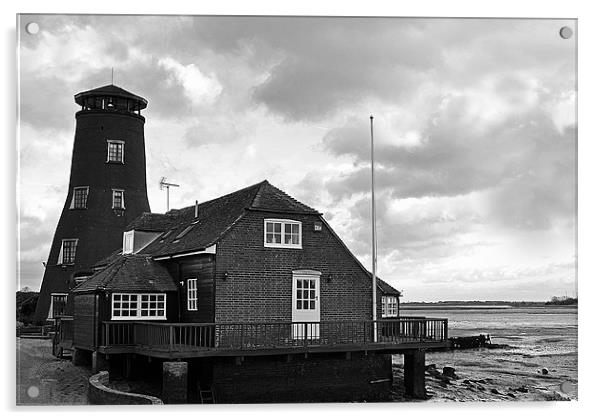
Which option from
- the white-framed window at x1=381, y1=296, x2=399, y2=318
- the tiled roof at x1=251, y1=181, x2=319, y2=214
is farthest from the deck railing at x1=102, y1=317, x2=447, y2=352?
the white-framed window at x1=381, y1=296, x2=399, y2=318

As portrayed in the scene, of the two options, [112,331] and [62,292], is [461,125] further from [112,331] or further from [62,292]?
[62,292]

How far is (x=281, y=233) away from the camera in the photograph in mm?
16688

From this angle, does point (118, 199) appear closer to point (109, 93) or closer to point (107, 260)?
point (107, 260)

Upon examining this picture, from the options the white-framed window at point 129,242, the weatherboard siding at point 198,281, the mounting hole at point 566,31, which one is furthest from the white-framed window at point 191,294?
the mounting hole at point 566,31

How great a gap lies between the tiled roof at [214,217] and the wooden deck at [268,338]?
172 centimetres

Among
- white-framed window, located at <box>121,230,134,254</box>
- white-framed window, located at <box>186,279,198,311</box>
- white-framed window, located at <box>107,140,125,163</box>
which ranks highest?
white-framed window, located at <box>107,140,125,163</box>

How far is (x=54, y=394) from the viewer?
13.1 m

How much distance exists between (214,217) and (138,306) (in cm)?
241

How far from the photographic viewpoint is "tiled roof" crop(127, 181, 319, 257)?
54.1ft

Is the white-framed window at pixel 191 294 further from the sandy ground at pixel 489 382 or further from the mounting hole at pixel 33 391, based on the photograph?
the mounting hole at pixel 33 391

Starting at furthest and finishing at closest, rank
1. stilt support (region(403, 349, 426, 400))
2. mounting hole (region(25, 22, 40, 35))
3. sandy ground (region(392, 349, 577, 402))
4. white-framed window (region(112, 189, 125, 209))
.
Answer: white-framed window (region(112, 189, 125, 209)) < stilt support (region(403, 349, 426, 400)) < sandy ground (region(392, 349, 577, 402)) < mounting hole (region(25, 22, 40, 35))

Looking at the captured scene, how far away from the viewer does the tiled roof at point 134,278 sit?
16.7 meters

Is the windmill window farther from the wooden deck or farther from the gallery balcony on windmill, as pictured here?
the wooden deck

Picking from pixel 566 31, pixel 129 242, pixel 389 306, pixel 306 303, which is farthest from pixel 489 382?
pixel 566 31
